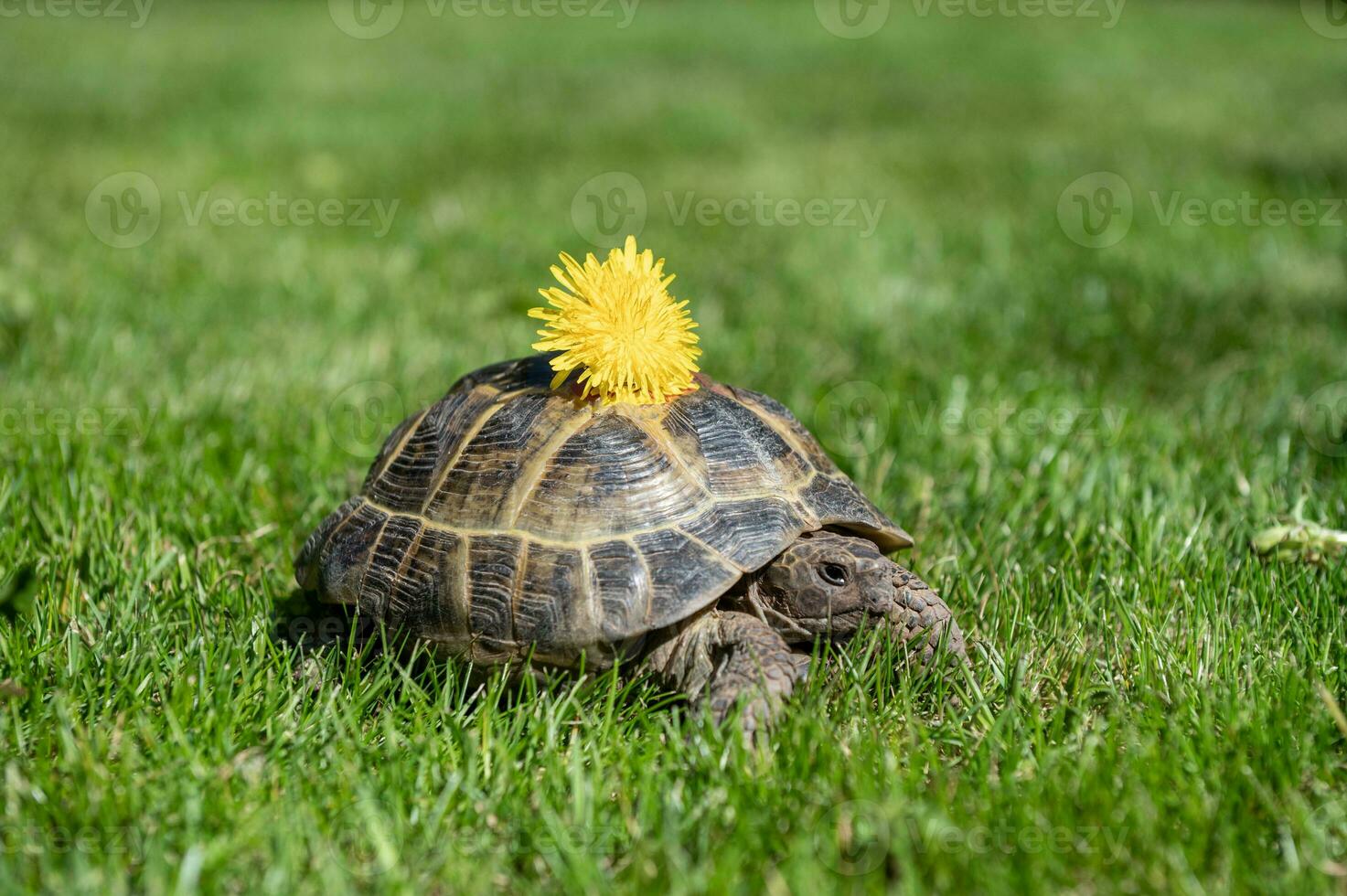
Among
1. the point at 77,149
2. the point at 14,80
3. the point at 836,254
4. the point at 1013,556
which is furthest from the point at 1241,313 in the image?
the point at 14,80

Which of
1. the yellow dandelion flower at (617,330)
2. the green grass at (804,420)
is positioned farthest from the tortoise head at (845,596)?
the yellow dandelion flower at (617,330)

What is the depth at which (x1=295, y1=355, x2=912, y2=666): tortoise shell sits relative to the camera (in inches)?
101

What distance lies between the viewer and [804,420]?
184 inches

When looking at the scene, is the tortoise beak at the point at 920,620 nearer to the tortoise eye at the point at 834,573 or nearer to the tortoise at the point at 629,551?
the tortoise at the point at 629,551

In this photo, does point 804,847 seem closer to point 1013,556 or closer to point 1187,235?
point 1013,556

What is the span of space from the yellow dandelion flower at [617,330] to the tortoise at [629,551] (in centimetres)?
9

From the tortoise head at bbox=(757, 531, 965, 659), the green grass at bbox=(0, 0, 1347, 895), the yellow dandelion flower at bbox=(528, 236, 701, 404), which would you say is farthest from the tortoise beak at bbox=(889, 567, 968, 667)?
the yellow dandelion flower at bbox=(528, 236, 701, 404)

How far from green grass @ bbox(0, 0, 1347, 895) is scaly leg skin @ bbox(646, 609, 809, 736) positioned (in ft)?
0.28

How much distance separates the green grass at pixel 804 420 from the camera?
221 cm

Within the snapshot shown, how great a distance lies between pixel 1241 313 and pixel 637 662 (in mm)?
4813

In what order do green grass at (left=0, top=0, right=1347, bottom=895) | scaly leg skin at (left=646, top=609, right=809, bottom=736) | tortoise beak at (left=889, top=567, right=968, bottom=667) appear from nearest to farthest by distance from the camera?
1. green grass at (left=0, top=0, right=1347, bottom=895)
2. scaly leg skin at (left=646, top=609, right=809, bottom=736)
3. tortoise beak at (left=889, top=567, right=968, bottom=667)

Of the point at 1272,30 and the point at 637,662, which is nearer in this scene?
the point at 637,662

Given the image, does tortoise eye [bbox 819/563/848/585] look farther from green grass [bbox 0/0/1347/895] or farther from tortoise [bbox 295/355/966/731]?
green grass [bbox 0/0/1347/895]

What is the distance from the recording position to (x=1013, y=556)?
3.51 meters
